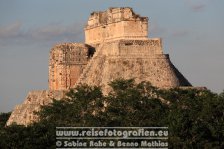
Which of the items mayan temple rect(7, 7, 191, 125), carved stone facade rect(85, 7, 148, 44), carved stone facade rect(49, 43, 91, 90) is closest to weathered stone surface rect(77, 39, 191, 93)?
mayan temple rect(7, 7, 191, 125)

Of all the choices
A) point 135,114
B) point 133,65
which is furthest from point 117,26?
point 135,114

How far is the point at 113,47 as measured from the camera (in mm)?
91438

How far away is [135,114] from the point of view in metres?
76.1

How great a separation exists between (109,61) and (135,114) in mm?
15640

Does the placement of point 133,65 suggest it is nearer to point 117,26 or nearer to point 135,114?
point 117,26

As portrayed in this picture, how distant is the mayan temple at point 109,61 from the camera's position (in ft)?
297

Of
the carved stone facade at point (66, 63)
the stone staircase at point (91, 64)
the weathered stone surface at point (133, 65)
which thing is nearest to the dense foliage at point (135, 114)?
the weathered stone surface at point (133, 65)

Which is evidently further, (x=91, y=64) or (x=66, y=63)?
(x=66, y=63)

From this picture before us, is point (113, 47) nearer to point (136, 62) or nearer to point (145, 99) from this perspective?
point (136, 62)

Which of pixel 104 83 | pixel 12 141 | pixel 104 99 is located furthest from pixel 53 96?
pixel 12 141

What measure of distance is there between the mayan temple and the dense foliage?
5.22 meters

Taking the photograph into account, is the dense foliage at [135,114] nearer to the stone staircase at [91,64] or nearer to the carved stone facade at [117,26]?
the stone staircase at [91,64]

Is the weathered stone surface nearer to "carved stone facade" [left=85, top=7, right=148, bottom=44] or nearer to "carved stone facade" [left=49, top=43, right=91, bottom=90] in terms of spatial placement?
"carved stone facade" [left=85, top=7, right=148, bottom=44]

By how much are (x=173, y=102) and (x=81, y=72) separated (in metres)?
16.3
